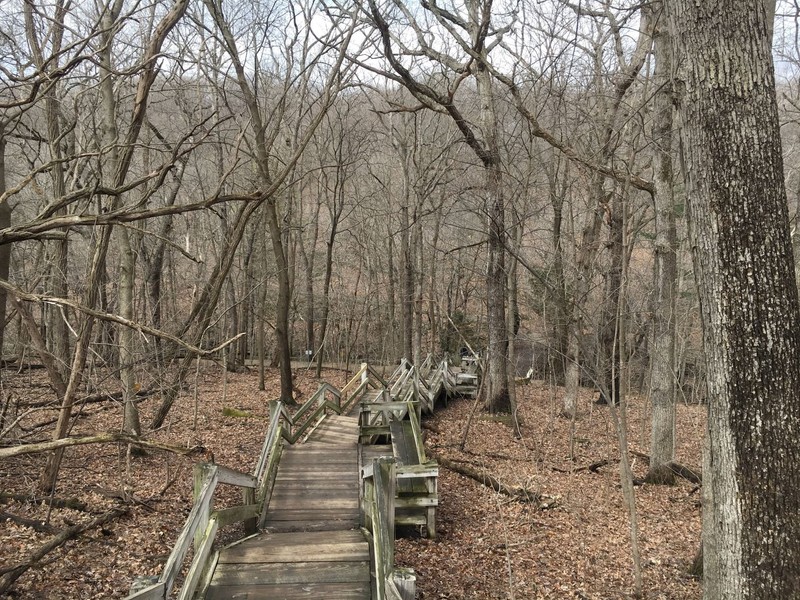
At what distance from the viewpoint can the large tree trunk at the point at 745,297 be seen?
3.19 metres

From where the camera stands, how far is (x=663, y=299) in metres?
9.83

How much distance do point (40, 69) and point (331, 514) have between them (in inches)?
224

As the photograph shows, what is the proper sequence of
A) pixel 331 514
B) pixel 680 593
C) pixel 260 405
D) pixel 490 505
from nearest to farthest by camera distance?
pixel 680 593
pixel 331 514
pixel 490 505
pixel 260 405

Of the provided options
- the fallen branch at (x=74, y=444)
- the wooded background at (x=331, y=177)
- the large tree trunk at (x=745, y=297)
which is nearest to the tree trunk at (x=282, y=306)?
the wooded background at (x=331, y=177)

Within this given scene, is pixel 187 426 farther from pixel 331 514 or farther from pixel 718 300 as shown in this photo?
pixel 718 300

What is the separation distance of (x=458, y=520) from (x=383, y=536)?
13.6ft

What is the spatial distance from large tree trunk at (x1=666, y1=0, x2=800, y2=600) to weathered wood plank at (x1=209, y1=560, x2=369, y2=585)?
3118mm

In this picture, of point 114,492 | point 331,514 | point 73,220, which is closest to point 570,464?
point 331,514

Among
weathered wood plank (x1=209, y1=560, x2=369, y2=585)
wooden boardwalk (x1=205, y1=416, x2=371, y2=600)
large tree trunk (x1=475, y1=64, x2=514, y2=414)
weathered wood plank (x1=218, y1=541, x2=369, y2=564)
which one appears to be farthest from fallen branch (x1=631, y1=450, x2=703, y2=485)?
weathered wood plank (x1=209, y1=560, x2=369, y2=585)

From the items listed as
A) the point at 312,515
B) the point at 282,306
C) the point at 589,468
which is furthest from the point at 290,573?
the point at 282,306

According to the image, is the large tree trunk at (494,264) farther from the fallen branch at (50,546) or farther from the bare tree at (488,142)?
the fallen branch at (50,546)

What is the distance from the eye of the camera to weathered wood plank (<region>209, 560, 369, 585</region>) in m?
5.08

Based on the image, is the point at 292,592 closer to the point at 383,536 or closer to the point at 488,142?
the point at 383,536

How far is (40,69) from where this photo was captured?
419 cm
